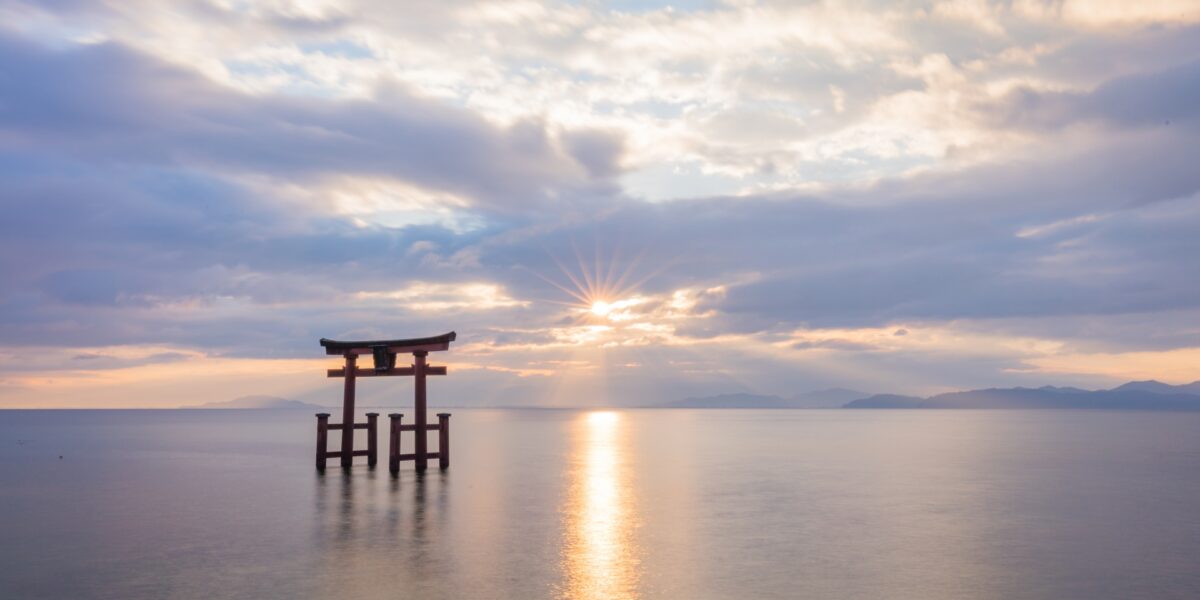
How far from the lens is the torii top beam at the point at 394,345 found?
34.7m

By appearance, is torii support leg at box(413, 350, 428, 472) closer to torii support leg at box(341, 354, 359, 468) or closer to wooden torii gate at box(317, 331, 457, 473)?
wooden torii gate at box(317, 331, 457, 473)

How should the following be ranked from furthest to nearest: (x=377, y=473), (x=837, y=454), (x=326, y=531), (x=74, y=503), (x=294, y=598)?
1. (x=837, y=454)
2. (x=377, y=473)
3. (x=74, y=503)
4. (x=326, y=531)
5. (x=294, y=598)

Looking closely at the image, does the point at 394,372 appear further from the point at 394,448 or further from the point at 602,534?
the point at 602,534

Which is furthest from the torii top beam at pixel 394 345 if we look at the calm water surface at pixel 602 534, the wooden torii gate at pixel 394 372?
the calm water surface at pixel 602 534

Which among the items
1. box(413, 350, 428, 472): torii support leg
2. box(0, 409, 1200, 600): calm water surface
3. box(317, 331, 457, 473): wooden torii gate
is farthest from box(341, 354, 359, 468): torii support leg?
box(413, 350, 428, 472): torii support leg

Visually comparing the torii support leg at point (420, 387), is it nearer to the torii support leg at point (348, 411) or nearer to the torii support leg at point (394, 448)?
the torii support leg at point (394, 448)

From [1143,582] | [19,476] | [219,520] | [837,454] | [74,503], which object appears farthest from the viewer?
[837,454]

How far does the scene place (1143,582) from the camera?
1791 centimetres

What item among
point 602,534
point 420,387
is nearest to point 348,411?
point 420,387

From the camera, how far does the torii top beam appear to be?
34719mm

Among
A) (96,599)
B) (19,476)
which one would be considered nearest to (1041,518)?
(96,599)

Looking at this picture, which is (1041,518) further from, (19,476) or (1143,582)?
(19,476)

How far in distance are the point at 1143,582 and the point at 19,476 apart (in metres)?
47.5

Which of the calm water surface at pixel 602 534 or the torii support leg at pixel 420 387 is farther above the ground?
the torii support leg at pixel 420 387
